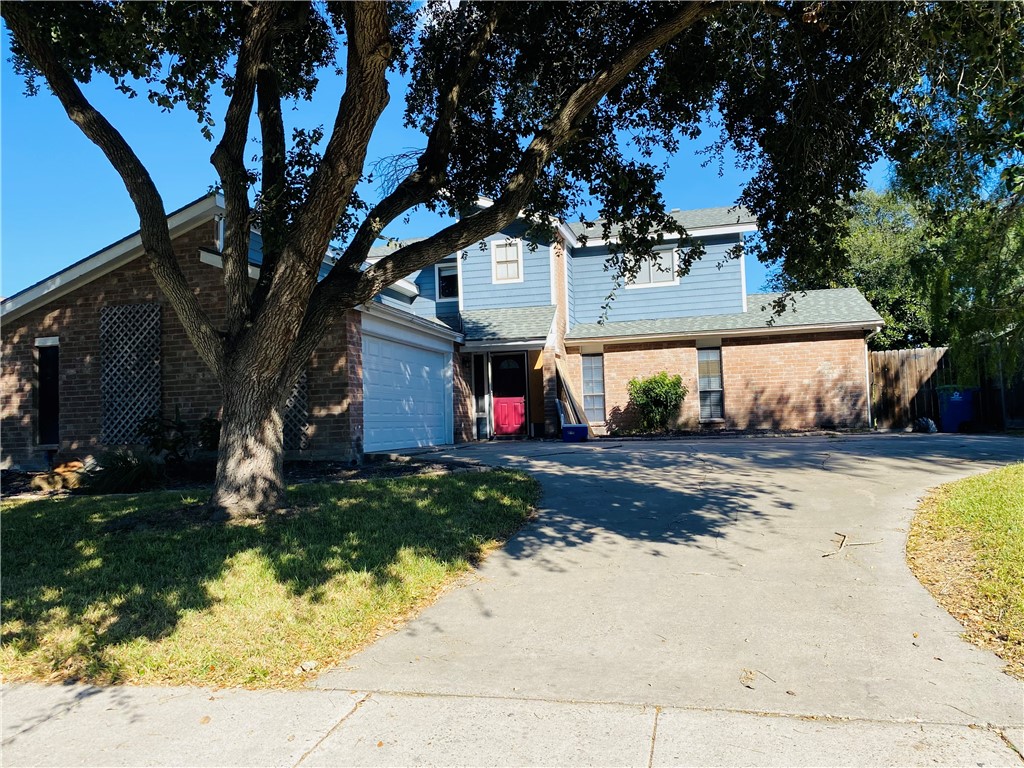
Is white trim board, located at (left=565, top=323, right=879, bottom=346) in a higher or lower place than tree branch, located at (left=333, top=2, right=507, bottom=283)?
lower

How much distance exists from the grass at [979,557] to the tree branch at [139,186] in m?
7.00

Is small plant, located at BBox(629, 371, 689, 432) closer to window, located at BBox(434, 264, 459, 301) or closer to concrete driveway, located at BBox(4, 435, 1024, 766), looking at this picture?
window, located at BBox(434, 264, 459, 301)

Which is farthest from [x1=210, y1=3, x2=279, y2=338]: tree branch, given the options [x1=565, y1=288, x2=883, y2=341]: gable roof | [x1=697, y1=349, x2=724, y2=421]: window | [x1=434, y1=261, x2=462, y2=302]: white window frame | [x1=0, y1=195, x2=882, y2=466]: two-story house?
[x1=697, y1=349, x2=724, y2=421]: window

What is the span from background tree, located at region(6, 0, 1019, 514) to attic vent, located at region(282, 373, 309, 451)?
13.6ft

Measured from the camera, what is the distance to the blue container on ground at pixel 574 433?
1736 cm

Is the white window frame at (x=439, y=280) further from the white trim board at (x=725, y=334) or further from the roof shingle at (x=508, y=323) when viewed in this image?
the white trim board at (x=725, y=334)

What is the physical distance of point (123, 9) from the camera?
7.48 metres

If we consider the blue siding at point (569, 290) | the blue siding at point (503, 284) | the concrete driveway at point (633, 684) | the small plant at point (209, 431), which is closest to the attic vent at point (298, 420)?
the small plant at point (209, 431)

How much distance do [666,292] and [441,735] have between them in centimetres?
1827

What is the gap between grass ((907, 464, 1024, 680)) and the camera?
4492 mm

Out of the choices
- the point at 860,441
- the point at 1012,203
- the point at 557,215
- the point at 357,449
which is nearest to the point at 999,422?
the point at 860,441

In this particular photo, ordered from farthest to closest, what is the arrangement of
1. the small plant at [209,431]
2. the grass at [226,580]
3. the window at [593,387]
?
1. the window at [593,387]
2. the small plant at [209,431]
3. the grass at [226,580]

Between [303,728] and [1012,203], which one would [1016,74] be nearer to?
[1012,203]

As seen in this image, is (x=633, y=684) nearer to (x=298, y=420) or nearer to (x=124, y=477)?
(x=124, y=477)
